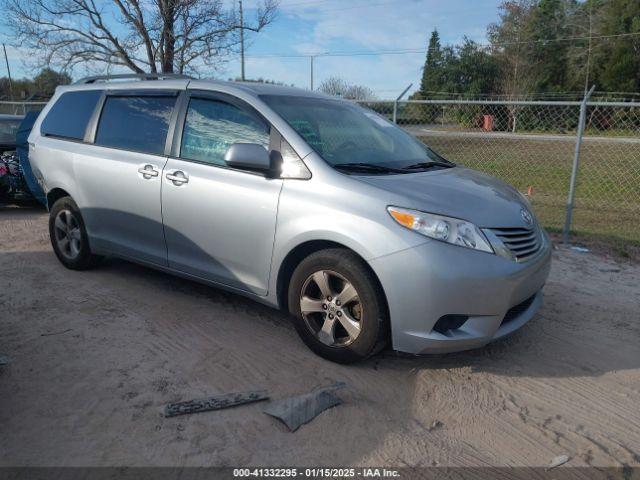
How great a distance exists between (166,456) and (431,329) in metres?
1.58

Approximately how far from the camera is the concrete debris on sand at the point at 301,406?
282 cm

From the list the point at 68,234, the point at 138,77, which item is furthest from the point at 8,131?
the point at 138,77

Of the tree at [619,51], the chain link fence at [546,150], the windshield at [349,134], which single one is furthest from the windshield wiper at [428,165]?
the tree at [619,51]

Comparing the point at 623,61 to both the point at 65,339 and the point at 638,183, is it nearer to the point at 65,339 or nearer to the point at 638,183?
the point at 638,183

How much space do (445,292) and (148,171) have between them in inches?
101

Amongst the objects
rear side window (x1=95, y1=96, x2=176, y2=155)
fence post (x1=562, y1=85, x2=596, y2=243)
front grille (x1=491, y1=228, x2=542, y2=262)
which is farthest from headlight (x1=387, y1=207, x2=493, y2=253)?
fence post (x1=562, y1=85, x2=596, y2=243)

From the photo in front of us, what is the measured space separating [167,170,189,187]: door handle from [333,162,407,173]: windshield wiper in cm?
120

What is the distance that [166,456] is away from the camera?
2.55 metres

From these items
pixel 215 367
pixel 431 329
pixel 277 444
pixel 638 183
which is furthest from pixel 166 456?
pixel 638 183

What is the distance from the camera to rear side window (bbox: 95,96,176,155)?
427 centimetres

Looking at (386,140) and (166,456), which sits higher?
(386,140)

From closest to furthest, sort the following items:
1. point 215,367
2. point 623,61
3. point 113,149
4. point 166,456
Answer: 1. point 166,456
2. point 215,367
3. point 113,149
4. point 623,61

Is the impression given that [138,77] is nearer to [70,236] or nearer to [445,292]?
[70,236]

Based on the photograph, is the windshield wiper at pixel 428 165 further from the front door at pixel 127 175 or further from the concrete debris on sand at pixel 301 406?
the front door at pixel 127 175
